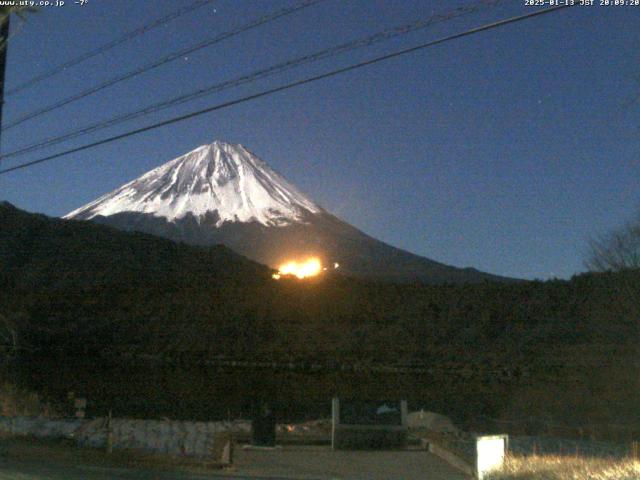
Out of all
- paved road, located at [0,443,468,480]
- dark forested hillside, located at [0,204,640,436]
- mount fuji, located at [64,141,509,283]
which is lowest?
paved road, located at [0,443,468,480]

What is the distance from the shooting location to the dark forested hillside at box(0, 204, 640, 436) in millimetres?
30891

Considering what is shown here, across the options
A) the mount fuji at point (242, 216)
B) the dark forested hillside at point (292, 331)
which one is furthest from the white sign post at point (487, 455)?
the mount fuji at point (242, 216)

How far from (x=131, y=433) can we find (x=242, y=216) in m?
117

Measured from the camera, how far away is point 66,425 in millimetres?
14156

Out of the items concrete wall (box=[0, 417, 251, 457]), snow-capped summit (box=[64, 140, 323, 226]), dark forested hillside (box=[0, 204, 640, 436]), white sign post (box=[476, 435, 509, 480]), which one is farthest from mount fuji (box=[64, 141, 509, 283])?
white sign post (box=[476, 435, 509, 480])

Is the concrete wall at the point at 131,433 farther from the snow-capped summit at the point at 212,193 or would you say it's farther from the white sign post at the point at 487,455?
Result: the snow-capped summit at the point at 212,193

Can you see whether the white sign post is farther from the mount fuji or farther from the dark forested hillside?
the mount fuji

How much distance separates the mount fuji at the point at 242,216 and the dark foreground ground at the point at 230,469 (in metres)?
98.7

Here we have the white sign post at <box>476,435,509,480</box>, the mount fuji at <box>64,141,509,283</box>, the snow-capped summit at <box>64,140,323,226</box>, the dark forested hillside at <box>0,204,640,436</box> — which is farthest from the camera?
the snow-capped summit at <box>64,140,323,226</box>

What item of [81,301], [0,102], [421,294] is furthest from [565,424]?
[81,301]

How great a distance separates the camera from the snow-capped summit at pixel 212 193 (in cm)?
12806

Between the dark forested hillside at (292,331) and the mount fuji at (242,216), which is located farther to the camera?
the mount fuji at (242,216)

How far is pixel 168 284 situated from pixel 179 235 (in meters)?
Result: 59.7

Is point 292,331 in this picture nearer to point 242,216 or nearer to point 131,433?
point 131,433
